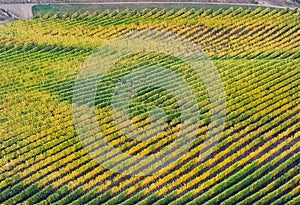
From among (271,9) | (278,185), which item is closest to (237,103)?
(278,185)

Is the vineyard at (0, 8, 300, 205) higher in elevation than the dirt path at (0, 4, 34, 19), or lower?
lower

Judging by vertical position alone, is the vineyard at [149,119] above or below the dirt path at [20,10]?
below

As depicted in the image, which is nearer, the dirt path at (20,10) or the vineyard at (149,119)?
the vineyard at (149,119)

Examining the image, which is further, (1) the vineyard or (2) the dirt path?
(2) the dirt path

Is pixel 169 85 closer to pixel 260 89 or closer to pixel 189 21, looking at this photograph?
pixel 260 89
